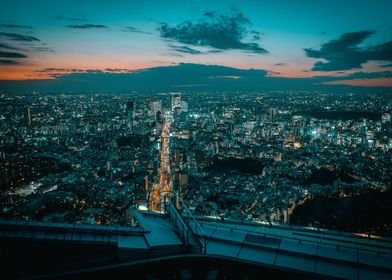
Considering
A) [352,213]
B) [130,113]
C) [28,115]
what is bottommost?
[130,113]

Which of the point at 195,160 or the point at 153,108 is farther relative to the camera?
the point at 153,108

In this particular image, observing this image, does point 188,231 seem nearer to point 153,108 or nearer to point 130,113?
point 130,113

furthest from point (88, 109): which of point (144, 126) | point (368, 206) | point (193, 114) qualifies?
point (368, 206)

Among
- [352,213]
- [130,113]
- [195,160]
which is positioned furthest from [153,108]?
[352,213]

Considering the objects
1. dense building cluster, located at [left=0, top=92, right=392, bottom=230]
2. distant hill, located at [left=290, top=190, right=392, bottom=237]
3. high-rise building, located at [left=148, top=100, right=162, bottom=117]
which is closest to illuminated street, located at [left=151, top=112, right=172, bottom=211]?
dense building cluster, located at [left=0, top=92, right=392, bottom=230]

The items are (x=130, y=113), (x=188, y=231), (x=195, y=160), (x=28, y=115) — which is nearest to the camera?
(x=188, y=231)

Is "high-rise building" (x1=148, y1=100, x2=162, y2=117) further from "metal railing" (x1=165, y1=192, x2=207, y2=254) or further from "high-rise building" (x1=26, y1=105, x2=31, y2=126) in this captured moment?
"metal railing" (x1=165, y1=192, x2=207, y2=254)

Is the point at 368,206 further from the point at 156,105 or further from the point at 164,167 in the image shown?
the point at 156,105

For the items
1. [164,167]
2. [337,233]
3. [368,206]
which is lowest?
[164,167]

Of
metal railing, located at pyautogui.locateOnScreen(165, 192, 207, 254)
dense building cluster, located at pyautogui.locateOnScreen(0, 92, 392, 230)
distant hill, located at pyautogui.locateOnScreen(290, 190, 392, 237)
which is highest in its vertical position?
metal railing, located at pyautogui.locateOnScreen(165, 192, 207, 254)
